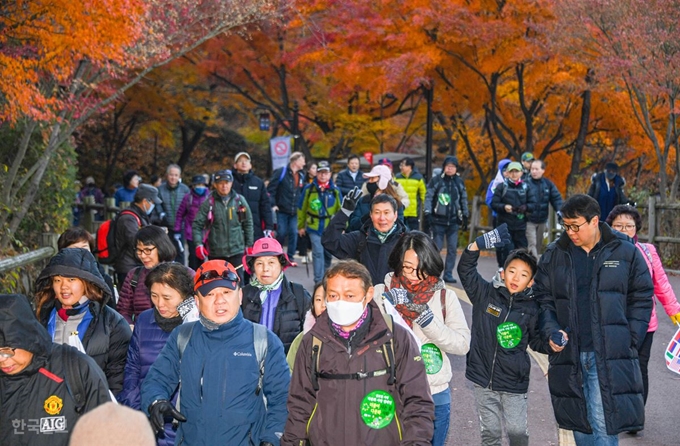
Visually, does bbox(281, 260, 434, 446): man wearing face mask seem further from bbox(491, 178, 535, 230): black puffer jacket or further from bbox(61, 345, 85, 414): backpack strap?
bbox(491, 178, 535, 230): black puffer jacket

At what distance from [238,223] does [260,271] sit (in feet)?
16.0

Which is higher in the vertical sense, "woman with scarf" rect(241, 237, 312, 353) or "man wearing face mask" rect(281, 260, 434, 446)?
"woman with scarf" rect(241, 237, 312, 353)

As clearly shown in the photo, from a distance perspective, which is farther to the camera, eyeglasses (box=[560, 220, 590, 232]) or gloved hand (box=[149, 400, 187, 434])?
eyeglasses (box=[560, 220, 590, 232])

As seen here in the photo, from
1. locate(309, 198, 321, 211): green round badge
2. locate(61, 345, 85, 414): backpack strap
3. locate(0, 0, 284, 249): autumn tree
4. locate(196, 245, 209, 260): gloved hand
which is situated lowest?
locate(61, 345, 85, 414): backpack strap

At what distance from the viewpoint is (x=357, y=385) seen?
400 cm

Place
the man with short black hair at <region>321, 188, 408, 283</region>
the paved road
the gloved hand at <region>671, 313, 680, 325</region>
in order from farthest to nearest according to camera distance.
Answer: the man with short black hair at <region>321, 188, 408, 283</region> < the paved road < the gloved hand at <region>671, 313, 680, 325</region>

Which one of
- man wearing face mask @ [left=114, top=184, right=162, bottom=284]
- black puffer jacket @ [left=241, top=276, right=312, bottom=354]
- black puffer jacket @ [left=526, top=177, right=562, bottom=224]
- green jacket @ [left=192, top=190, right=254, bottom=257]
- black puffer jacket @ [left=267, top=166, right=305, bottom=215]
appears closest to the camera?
black puffer jacket @ [left=241, top=276, right=312, bottom=354]

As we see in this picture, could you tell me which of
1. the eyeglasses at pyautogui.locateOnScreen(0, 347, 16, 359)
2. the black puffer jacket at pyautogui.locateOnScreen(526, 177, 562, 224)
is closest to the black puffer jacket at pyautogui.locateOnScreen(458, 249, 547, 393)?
the eyeglasses at pyautogui.locateOnScreen(0, 347, 16, 359)

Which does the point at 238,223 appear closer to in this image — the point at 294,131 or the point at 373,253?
the point at 373,253

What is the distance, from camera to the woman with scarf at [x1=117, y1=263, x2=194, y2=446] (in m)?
5.07

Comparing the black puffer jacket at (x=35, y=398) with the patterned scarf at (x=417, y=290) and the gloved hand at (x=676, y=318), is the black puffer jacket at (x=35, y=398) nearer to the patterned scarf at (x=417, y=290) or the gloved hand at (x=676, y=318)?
the patterned scarf at (x=417, y=290)

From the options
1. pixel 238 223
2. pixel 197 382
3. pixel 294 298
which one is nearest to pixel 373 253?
pixel 294 298

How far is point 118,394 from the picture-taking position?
16.8 ft

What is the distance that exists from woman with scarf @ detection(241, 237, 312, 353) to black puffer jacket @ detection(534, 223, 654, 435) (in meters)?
1.58
